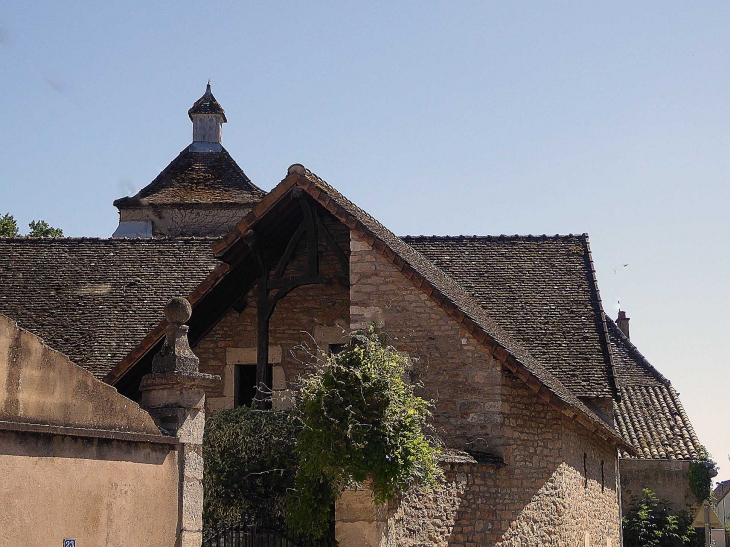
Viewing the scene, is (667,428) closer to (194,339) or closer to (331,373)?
(194,339)

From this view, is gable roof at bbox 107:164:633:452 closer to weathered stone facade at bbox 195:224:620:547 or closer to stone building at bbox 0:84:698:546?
stone building at bbox 0:84:698:546

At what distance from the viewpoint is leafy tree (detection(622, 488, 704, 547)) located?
72.5 feet

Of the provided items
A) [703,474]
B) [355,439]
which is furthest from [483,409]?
[703,474]

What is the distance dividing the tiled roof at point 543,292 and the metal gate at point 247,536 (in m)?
6.40

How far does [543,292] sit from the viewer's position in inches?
712

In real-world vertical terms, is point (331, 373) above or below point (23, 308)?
below

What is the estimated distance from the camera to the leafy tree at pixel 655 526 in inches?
870

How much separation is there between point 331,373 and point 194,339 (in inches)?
204

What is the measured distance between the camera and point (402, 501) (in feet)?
34.6

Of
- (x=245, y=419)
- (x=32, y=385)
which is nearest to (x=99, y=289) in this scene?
(x=245, y=419)

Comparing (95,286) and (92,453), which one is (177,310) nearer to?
(92,453)

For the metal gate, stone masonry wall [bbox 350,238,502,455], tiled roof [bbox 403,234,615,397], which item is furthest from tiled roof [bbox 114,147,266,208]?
the metal gate

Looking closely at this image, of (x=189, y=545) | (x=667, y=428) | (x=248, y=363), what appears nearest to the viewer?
(x=189, y=545)

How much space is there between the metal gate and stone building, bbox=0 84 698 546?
105 centimetres
